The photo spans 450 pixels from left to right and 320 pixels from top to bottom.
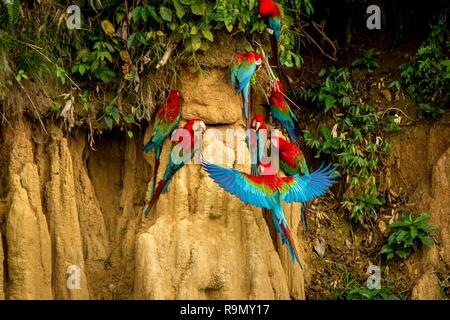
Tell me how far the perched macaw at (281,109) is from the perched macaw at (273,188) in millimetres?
654

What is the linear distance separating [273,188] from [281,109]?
3.21ft

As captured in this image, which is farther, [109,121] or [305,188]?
[109,121]

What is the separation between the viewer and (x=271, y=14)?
841 cm

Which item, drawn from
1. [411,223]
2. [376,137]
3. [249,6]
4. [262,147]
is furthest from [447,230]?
[249,6]

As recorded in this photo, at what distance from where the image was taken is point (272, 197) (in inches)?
310

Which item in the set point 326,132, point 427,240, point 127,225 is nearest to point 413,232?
point 427,240

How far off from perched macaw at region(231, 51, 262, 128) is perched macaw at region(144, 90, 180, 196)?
17.6 inches

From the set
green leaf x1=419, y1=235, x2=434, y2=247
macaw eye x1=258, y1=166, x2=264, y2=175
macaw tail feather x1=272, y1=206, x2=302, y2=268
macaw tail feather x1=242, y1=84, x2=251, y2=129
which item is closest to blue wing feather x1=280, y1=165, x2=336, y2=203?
macaw tail feather x1=272, y1=206, x2=302, y2=268

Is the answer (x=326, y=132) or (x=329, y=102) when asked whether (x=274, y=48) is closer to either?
(x=329, y=102)

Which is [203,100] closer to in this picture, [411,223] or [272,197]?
[272,197]

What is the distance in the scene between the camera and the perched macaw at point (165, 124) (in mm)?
8289

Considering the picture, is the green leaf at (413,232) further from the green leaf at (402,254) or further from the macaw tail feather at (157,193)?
the macaw tail feather at (157,193)

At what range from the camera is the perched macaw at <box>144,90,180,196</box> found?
829cm

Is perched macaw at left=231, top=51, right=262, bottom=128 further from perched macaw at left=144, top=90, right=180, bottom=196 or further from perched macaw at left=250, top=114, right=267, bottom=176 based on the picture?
perched macaw at left=144, top=90, right=180, bottom=196
